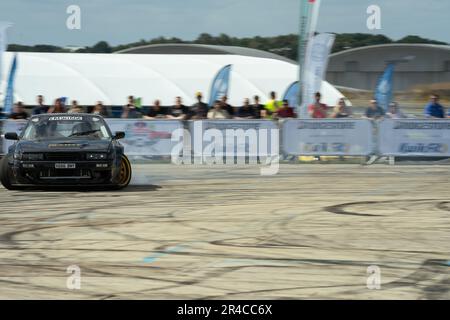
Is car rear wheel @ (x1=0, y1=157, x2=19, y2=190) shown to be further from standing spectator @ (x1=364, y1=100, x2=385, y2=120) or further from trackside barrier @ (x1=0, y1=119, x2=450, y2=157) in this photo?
standing spectator @ (x1=364, y1=100, x2=385, y2=120)

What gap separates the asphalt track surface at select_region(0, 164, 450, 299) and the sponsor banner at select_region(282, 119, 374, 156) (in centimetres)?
411

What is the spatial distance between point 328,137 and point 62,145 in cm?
801

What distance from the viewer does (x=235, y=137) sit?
72.0ft

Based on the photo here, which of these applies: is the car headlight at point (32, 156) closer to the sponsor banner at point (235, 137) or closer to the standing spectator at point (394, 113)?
the sponsor banner at point (235, 137)

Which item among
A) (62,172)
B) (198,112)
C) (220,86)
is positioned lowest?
(62,172)

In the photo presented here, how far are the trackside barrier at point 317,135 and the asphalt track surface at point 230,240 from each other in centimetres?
398

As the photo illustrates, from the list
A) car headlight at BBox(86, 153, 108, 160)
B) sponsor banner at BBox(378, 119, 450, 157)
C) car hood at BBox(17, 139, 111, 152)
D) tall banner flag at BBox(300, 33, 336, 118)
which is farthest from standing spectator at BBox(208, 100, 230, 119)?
car headlight at BBox(86, 153, 108, 160)

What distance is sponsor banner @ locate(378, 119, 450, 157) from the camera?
2133 cm

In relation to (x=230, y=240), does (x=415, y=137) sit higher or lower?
higher

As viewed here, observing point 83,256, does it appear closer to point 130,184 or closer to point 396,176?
point 130,184

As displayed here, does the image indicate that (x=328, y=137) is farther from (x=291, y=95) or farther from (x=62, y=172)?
(x=291, y=95)

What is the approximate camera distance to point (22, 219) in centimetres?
1213

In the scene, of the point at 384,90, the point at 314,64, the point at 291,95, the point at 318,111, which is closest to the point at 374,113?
the point at 318,111
